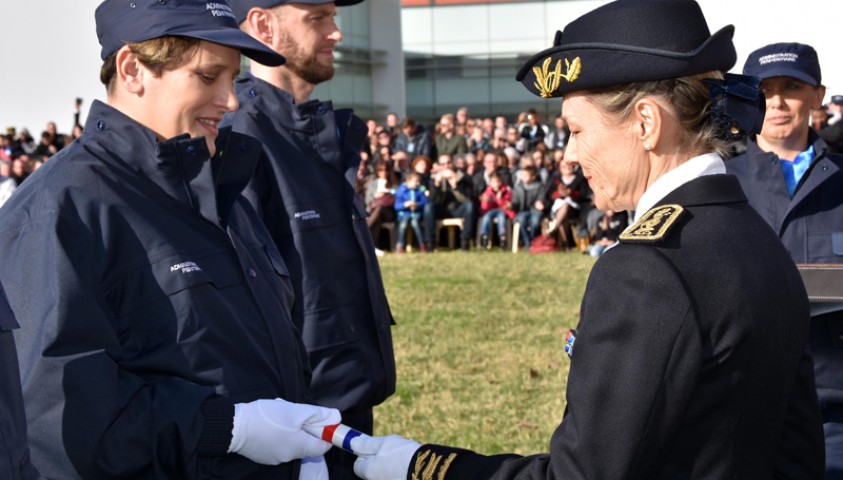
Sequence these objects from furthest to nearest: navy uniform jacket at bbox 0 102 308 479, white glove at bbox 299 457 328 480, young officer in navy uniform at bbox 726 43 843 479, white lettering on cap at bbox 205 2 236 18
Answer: young officer in navy uniform at bbox 726 43 843 479
white glove at bbox 299 457 328 480
white lettering on cap at bbox 205 2 236 18
navy uniform jacket at bbox 0 102 308 479

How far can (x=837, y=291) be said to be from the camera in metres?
3.39

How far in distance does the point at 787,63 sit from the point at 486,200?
45.4 feet

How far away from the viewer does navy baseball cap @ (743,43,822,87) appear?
445 cm

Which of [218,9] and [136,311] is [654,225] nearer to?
[136,311]

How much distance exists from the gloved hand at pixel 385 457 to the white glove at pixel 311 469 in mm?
303

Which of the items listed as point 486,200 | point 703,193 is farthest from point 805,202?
point 486,200

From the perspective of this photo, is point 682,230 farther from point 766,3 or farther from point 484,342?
point 766,3

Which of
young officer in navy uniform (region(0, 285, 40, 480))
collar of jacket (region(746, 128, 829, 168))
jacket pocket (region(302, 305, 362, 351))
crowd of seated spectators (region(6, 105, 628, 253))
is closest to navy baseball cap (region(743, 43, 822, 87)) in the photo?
collar of jacket (region(746, 128, 829, 168))

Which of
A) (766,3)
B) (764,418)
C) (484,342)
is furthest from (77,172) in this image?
(766,3)

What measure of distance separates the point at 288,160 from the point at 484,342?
5.67 meters

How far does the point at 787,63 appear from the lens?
4457 mm

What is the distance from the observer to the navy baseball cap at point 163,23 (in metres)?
2.74

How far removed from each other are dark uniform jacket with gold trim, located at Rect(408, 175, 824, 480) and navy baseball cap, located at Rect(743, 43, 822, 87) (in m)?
2.44

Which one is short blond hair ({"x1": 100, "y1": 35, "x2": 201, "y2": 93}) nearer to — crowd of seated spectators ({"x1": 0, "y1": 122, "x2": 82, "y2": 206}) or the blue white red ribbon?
the blue white red ribbon
